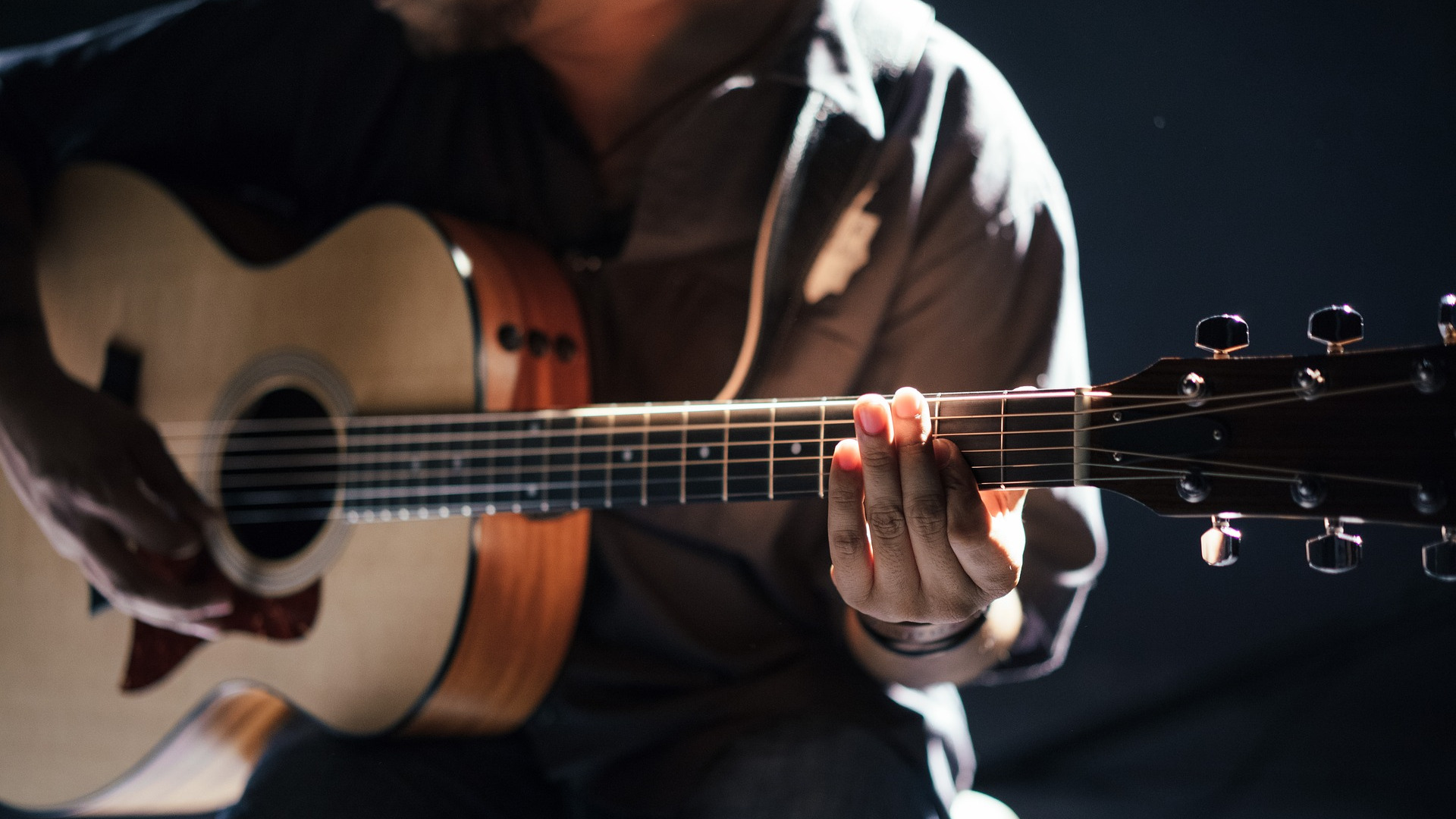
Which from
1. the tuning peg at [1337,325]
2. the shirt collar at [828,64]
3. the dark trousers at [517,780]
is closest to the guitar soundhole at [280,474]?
the dark trousers at [517,780]

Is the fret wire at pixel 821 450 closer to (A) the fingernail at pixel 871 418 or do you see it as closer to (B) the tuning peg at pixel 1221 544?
(A) the fingernail at pixel 871 418

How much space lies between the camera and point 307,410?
1.01 m

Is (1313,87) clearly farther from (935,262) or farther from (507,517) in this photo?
(507,517)

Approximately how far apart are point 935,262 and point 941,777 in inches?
19.6

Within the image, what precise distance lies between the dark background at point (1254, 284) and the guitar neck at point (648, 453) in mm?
315

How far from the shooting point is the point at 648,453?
0.79 m

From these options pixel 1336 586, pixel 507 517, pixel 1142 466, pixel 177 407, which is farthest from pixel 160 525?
pixel 1336 586

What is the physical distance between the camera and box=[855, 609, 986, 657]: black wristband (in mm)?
849

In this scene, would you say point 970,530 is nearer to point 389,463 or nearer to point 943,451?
point 943,451

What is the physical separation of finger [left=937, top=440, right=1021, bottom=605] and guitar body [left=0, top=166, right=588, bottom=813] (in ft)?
1.43

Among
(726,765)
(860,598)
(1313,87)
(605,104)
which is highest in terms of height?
(1313,87)

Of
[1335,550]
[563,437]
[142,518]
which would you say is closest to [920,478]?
[1335,550]

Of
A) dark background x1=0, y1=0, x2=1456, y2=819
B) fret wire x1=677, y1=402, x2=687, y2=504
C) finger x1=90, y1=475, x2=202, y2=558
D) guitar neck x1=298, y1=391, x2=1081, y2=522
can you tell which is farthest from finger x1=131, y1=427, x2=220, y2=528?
dark background x1=0, y1=0, x2=1456, y2=819

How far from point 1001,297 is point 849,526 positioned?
318 mm
